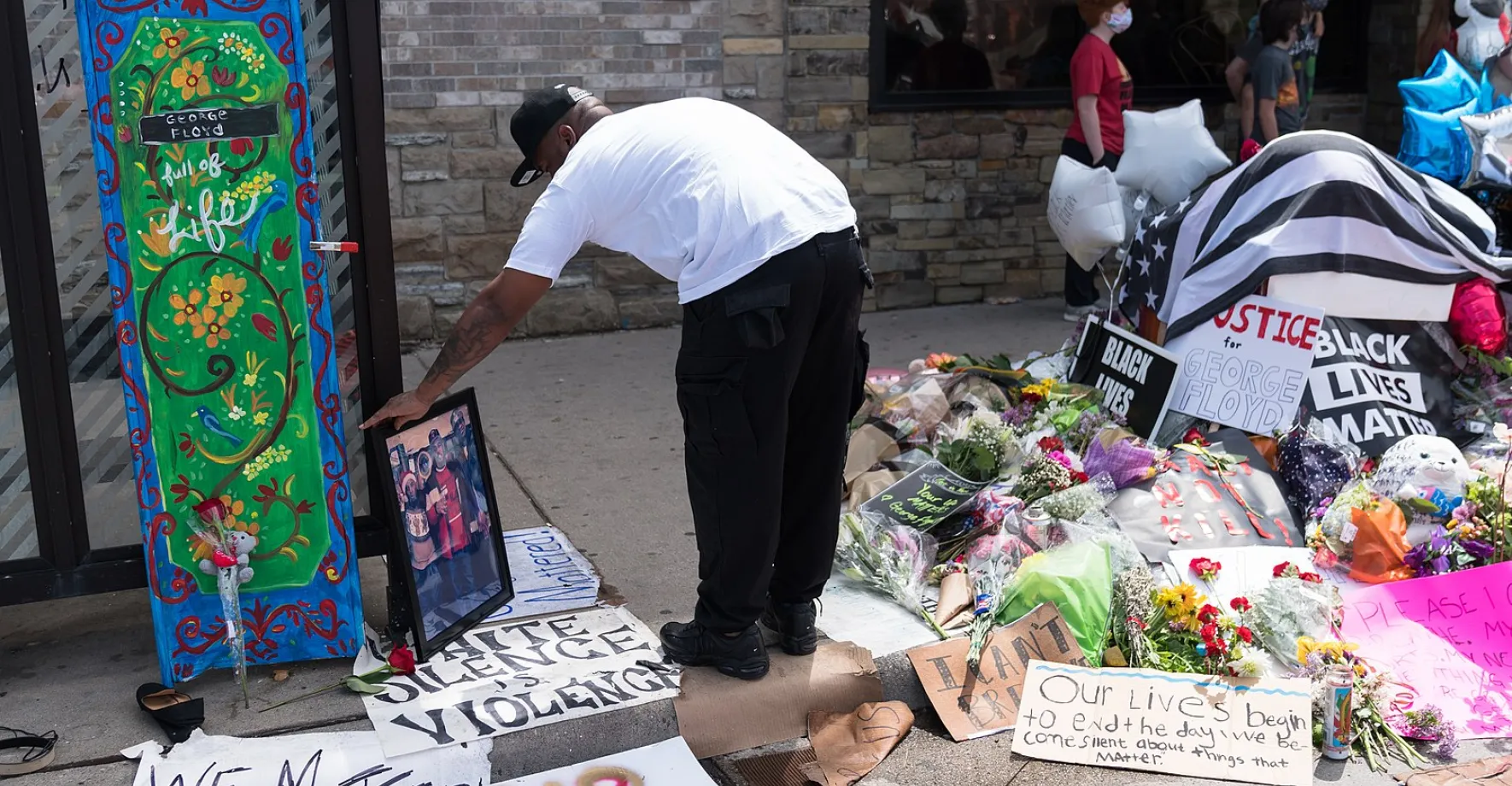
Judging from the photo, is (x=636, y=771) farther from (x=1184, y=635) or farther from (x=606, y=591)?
(x=1184, y=635)

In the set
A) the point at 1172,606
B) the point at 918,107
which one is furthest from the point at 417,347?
the point at 1172,606

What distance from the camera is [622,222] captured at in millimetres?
3217

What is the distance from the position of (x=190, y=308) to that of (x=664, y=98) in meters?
4.14

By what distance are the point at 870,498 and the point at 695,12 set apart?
3.59 m

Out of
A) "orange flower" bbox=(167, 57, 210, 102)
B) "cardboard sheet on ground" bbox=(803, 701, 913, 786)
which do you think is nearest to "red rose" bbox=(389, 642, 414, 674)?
"cardboard sheet on ground" bbox=(803, 701, 913, 786)

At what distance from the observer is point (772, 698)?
136 inches

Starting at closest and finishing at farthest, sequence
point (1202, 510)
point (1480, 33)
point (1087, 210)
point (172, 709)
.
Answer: point (172, 709) → point (1202, 510) → point (1480, 33) → point (1087, 210)

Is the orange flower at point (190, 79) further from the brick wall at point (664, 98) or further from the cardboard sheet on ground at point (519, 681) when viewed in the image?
the brick wall at point (664, 98)

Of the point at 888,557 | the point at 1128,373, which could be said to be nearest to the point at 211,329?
the point at 888,557

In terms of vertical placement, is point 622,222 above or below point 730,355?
above

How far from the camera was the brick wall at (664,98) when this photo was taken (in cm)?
672

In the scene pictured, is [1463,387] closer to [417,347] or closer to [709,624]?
[709,624]

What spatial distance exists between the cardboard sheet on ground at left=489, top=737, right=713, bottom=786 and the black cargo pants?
1.12 feet

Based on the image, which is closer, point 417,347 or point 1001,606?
point 1001,606
